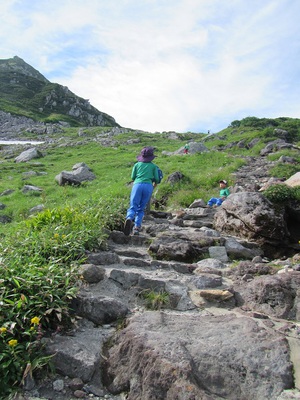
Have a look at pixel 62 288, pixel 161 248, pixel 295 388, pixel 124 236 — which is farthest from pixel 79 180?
pixel 295 388

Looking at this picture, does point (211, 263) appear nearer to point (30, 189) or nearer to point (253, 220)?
point (253, 220)

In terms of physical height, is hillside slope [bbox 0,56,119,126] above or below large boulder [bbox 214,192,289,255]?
above

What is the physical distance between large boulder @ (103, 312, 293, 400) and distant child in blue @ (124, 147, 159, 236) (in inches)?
167

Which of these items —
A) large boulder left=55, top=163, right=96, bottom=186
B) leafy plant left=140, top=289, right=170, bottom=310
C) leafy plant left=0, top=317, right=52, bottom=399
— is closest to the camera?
leafy plant left=0, top=317, right=52, bottom=399

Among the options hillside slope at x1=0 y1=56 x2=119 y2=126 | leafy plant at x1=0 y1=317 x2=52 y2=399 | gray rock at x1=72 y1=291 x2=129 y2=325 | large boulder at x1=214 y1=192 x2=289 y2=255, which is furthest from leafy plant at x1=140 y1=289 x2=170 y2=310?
hillside slope at x1=0 y1=56 x2=119 y2=126

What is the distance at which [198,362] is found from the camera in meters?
3.51

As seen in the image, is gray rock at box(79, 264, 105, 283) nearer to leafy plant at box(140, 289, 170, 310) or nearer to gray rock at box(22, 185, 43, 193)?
leafy plant at box(140, 289, 170, 310)

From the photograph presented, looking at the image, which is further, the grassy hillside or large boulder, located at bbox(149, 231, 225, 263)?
large boulder, located at bbox(149, 231, 225, 263)

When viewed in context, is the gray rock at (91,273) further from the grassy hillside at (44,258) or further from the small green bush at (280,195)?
the small green bush at (280,195)

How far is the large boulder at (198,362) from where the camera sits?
3.22m

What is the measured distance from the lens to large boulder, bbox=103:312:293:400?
10.6 feet

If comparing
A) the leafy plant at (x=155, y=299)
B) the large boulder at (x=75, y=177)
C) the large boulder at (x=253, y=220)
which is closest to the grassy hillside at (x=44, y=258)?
the leafy plant at (x=155, y=299)

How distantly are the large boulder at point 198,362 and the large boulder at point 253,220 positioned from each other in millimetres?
4077

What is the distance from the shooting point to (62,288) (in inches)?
171
